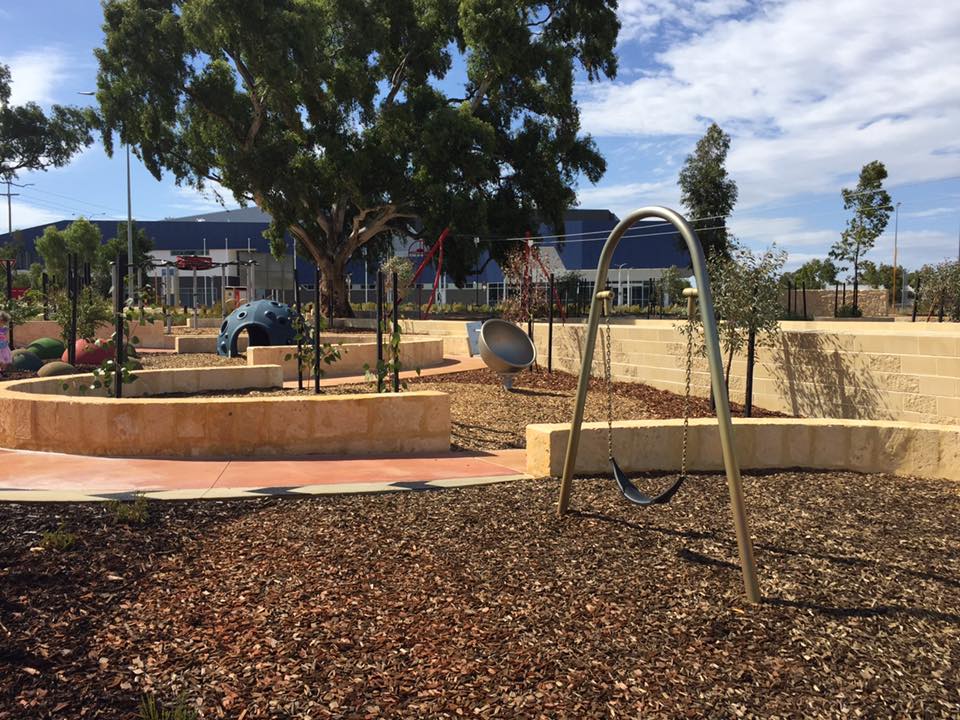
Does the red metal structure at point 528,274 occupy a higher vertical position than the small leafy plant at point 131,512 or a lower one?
higher

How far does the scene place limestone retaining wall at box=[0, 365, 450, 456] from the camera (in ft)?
23.3

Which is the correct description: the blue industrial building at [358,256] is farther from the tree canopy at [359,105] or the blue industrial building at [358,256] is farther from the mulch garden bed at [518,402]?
the mulch garden bed at [518,402]

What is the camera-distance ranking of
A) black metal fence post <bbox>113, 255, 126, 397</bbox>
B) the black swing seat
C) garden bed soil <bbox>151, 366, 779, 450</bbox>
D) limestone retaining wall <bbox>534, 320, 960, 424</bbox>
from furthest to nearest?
garden bed soil <bbox>151, 366, 779, 450</bbox> < black metal fence post <bbox>113, 255, 126, 397</bbox> < limestone retaining wall <bbox>534, 320, 960, 424</bbox> < the black swing seat

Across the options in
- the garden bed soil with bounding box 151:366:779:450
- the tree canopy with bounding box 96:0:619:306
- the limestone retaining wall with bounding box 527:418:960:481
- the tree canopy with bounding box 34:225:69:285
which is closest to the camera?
the limestone retaining wall with bounding box 527:418:960:481

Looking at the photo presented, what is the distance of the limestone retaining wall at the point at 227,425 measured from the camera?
23.3 feet

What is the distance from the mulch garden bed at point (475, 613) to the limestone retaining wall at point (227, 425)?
1993 mm

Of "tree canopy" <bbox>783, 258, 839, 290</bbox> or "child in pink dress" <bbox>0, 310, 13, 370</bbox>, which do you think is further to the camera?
"tree canopy" <bbox>783, 258, 839, 290</bbox>

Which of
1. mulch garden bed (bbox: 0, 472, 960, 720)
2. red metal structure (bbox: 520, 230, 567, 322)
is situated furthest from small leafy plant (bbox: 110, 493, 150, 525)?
red metal structure (bbox: 520, 230, 567, 322)

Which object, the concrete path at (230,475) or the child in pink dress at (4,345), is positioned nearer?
the concrete path at (230,475)

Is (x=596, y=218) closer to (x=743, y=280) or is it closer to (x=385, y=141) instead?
(x=385, y=141)

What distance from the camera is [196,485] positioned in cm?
598

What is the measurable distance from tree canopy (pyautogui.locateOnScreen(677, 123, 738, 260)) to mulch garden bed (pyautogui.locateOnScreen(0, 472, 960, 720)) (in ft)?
129

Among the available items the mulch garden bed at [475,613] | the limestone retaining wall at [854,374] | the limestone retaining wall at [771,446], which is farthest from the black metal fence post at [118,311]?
the limestone retaining wall at [854,374]

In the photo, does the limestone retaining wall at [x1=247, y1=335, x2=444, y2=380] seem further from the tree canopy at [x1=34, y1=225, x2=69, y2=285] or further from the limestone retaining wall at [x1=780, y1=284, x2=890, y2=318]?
the tree canopy at [x1=34, y1=225, x2=69, y2=285]
